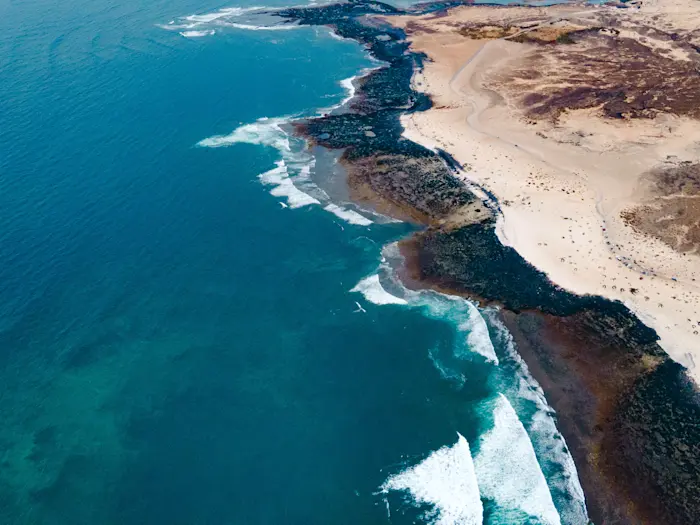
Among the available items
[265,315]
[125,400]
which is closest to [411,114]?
[265,315]

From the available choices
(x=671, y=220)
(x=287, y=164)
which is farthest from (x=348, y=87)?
(x=671, y=220)

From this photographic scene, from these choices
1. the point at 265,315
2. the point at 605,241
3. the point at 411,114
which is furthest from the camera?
the point at 411,114

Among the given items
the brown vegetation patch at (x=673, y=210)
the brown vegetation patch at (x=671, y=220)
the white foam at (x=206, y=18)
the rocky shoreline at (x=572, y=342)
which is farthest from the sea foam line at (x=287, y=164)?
the white foam at (x=206, y=18)

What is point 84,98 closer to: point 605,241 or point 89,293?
point 89,293

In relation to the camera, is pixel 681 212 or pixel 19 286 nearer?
pixel 19 286

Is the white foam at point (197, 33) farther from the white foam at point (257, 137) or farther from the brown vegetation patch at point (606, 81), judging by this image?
the brown vegetation patch at point (606, 81)

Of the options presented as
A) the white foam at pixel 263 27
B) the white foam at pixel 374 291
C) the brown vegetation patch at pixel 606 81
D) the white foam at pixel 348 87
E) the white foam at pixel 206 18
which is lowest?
the white foam at pixel 374 291

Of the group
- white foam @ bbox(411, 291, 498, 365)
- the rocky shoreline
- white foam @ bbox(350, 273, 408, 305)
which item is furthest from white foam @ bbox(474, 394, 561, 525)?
white foam @ bbox(350, 273, 408, 305)
